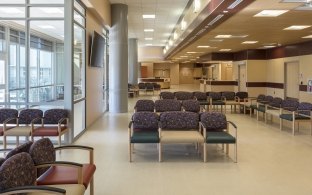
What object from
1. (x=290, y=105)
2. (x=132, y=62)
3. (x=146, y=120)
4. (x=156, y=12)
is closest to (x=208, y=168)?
(x=146, y=120)

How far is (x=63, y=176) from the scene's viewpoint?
153 inches

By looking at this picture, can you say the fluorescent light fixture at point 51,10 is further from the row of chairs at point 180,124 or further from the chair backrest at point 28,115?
the row of chairs at point 180,124

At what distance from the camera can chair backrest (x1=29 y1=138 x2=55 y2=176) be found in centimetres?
368

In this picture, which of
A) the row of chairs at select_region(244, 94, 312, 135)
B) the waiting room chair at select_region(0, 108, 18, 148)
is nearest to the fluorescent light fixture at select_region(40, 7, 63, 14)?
the waiting room chair at select_region(0, 108, 18, 148)

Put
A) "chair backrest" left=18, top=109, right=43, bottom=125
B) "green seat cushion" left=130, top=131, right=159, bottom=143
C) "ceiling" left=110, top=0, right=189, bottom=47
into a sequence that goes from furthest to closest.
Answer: "ceiling" left=110, top=0, right=189, bottom=47
"chair backrest" left=18, top=109, right=43, bottom=125
"green seat cushion" left=130, top=131, right=159, bottom=143

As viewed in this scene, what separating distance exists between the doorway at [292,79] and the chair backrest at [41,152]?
12859 millimetres

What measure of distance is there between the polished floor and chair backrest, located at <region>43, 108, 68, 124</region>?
3.09ft

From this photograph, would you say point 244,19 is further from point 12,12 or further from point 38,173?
point 38,173

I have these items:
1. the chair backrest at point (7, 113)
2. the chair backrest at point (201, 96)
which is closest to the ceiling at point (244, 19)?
the chair backrest at point (201, 96)

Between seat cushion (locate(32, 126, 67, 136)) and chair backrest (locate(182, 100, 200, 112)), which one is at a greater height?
chair backrest (locate(182, 100, 200, 112))

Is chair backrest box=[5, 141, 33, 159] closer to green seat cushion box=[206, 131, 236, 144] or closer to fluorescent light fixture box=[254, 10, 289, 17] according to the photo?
green seat cushion box=[206, 131, 236, 144]

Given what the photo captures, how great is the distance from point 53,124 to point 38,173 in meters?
3.81

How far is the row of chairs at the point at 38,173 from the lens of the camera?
9.70 ft

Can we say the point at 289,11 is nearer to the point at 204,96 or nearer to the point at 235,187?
the point at 235,187
